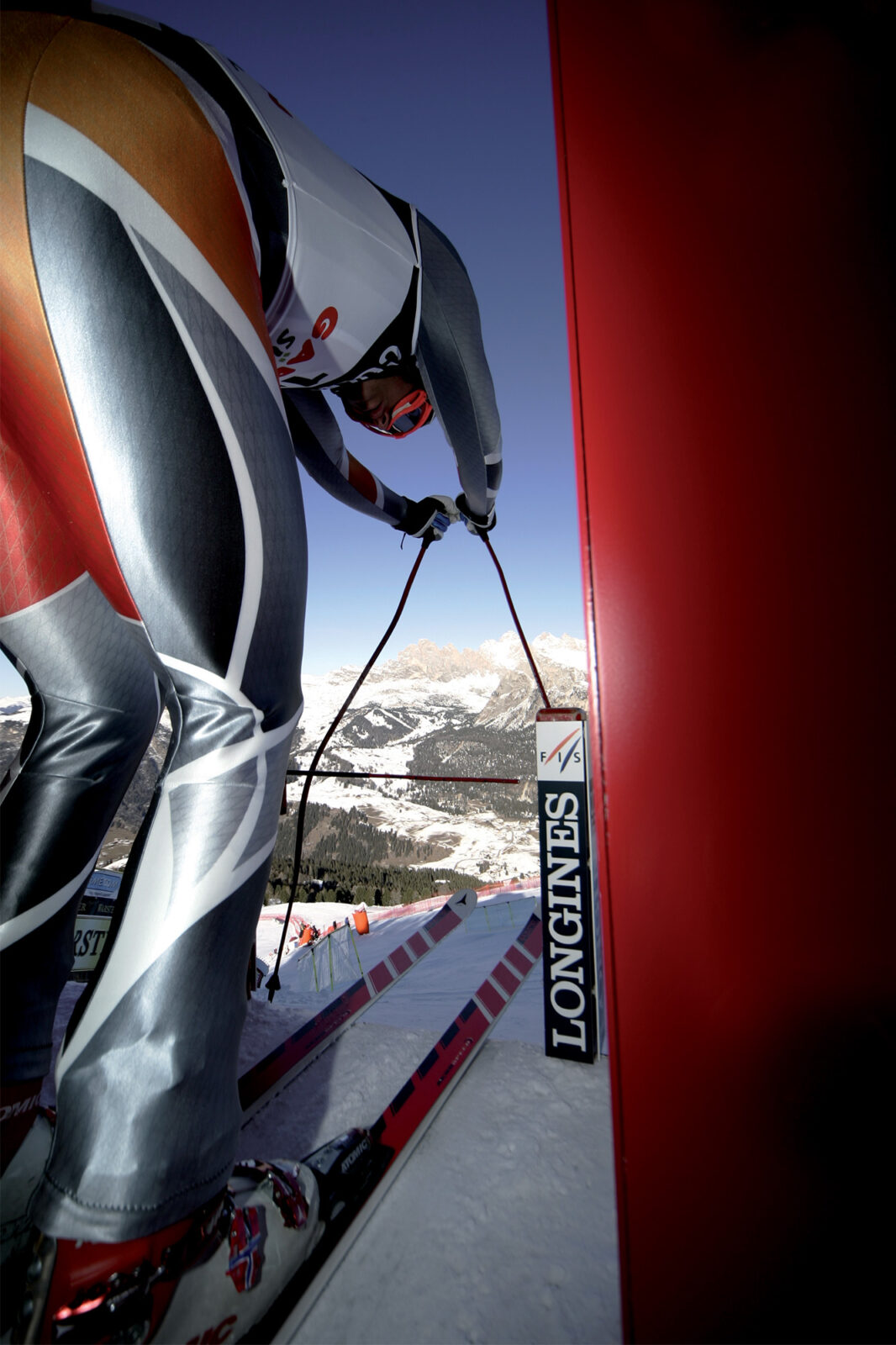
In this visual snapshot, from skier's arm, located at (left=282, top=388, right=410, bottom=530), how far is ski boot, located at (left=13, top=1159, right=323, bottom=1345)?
1.16 m

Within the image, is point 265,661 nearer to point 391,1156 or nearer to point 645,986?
point 645,986

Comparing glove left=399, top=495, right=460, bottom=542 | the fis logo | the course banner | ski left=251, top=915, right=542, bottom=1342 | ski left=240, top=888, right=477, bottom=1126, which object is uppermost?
glove left=399, top=495, right=460, bottom=542

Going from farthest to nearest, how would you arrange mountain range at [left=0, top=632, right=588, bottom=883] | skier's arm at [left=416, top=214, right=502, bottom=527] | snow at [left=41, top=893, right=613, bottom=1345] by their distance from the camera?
mountain range at [left=0, top=632, right=588, bottom=883]
skier's arm at [left=416, top=214, right=502, bottom=527]
snow at [left=41, top=893, right=613, bottom=1345]

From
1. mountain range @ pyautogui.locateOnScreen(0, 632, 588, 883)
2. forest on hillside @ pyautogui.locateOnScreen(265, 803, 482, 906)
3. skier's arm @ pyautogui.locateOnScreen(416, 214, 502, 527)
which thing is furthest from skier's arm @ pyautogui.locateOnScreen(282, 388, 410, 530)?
mountain range @ pyautogui.locateOnScreen(0, 632, 588, 883)

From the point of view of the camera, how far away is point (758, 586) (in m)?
0.33

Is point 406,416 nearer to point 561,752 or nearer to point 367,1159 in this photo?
point 561,752

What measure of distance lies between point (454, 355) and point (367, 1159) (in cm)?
113

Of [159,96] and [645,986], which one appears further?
[159,96]

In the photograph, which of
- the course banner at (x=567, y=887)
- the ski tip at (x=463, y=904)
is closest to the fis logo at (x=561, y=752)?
the course banner at (x=567, y=887)

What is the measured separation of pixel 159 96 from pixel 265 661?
52 centimetres

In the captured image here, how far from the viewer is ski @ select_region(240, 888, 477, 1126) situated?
939 millimetres

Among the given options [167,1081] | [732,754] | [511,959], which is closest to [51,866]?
[167,1081]

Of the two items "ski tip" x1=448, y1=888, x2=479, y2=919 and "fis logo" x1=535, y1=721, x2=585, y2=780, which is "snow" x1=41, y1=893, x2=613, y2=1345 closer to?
"fis logo" x1=535, y1=721, x2=585, y2=780

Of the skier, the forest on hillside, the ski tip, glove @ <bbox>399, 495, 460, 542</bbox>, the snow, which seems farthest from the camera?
the forest on hillside
